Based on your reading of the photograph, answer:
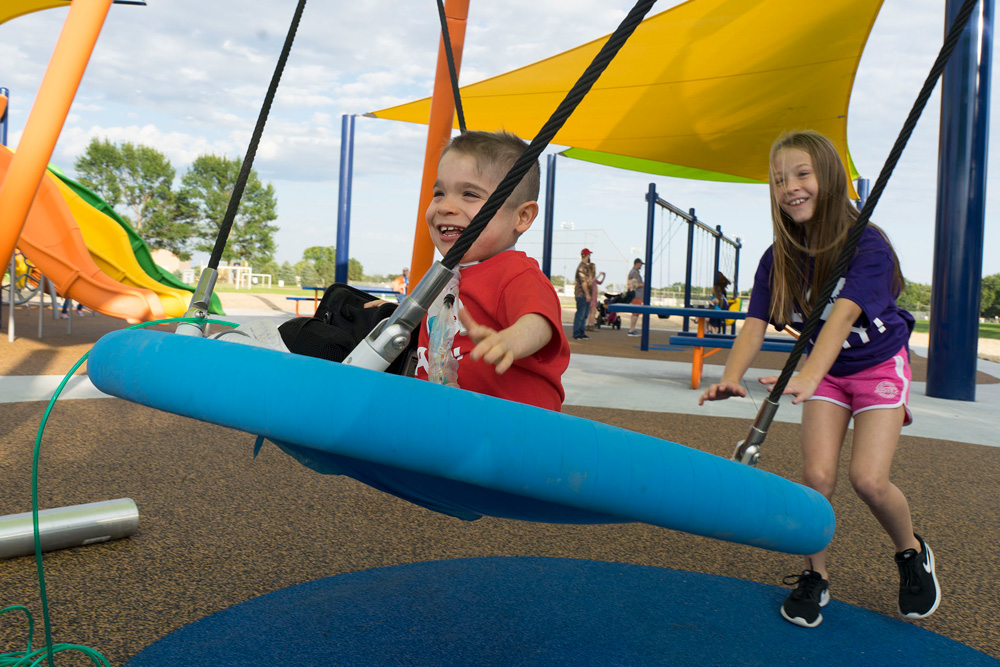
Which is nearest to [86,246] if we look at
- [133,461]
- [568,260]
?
[133,461]

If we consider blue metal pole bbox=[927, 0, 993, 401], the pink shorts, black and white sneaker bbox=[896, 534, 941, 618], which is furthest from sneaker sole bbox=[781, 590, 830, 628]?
blue metal pole bbox=[927, 0, 993, 401]

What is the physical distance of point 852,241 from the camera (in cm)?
130

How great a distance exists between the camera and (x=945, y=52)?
1.24m

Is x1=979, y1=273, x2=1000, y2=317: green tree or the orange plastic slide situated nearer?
the orange plastic slide

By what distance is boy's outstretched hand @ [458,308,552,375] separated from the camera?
1.07m

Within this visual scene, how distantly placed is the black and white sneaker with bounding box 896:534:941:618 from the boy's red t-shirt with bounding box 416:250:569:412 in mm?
1245

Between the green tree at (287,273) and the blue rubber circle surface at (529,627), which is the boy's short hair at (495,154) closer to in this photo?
the blue rubber circle surface at (529,627)

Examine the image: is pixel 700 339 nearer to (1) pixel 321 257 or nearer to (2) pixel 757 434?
(2) pixel 757 434

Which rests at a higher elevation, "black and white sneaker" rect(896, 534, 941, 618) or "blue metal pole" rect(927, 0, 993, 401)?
"blue metal pole" rect(927, 0, 993, 401)

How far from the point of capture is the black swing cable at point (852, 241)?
4.10 ft

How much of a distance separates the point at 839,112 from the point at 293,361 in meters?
6.69

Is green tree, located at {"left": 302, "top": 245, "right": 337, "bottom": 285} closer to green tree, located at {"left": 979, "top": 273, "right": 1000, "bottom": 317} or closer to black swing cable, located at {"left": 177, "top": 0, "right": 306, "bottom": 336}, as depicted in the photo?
green tree, located at {"left": 979, "top": 273, "right": 1000, "bottom": 317}

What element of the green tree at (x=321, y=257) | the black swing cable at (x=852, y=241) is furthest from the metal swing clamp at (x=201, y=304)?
the green tree at (x=321, y=257)

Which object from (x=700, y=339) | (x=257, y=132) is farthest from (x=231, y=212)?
(x=700, y=339)
